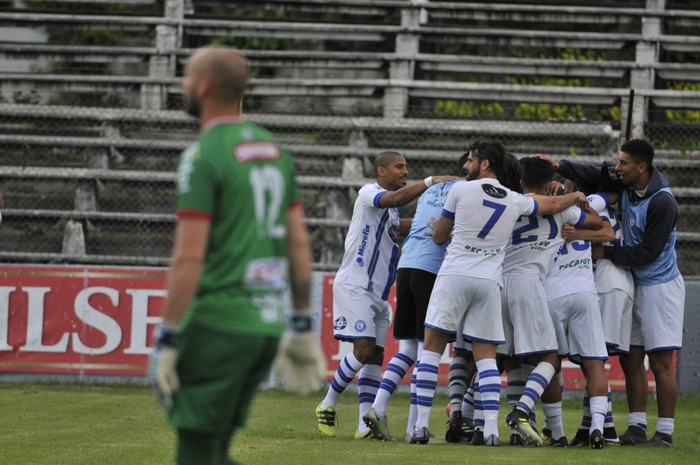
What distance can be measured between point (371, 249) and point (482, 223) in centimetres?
156

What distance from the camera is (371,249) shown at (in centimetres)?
1015

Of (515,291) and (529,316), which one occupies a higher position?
(515,291)

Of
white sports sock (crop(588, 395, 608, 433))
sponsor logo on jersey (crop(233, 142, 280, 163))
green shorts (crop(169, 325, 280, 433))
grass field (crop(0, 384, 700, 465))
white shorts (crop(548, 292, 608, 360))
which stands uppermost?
sponsor logo on jersey (crop(233, 142, 280, 163))

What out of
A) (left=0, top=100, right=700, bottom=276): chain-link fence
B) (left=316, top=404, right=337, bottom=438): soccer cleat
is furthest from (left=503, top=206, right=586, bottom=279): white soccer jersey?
(left=0, top=100, right=700, bottom=276): chain-link fence

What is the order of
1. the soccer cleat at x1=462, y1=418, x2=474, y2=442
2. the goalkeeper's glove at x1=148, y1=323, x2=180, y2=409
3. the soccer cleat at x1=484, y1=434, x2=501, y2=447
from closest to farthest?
the goalkeeper's glove at x1=148, y1=323, x2=180, y2=409, the soccer cleat at x1=484, y1=434, x2=501, y2=447, the soccer cleat at x1=462, y1=418, x2=474, y2=442

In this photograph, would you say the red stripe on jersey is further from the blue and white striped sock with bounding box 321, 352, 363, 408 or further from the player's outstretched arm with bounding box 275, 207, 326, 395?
the blue and white striped sock with bounding box 321, 352, 363, 408

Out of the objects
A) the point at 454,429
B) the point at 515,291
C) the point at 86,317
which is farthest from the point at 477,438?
the point at 86,317

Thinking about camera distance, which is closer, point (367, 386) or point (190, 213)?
point (190, 213)

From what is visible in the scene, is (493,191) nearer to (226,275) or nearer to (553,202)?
(553,202)

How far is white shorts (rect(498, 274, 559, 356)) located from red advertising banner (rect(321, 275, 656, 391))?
4764 millimetres

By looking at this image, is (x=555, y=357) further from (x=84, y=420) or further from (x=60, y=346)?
(x=60, y=346)

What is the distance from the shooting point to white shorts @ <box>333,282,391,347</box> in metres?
10.1

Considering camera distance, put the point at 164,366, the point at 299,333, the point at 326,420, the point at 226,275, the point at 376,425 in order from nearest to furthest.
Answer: the point at 164,366 → the point at 226,275 → the point at 299,333 → the point at 376,425 → the point at 326,420

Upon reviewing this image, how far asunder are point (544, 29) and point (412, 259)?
1353 centimetres
